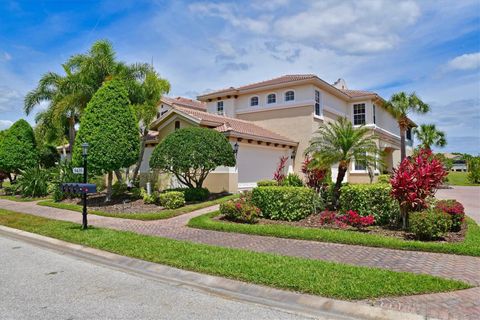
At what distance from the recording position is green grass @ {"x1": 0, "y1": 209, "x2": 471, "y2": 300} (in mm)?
5359

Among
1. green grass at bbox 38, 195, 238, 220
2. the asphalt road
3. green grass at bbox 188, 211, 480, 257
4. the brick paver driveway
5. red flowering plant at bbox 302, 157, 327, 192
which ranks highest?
red flowering plant at bbox 302, 157, 327, 192

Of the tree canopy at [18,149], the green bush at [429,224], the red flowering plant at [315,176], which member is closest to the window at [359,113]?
the red flowering plant at [315,176]

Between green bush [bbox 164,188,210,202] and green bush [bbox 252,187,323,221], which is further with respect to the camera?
green bush [bbox 164,188,210,202]

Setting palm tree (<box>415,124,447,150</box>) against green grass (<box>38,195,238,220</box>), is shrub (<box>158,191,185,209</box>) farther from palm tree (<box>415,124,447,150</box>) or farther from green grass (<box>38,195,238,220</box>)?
palm tree (<box>415,124,447,150</box>)

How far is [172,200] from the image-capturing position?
580 inches

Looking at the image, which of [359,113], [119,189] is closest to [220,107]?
[119,189]

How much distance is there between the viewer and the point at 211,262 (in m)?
6.89

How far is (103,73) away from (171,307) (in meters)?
17.6

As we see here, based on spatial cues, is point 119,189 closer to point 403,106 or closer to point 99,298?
point 99,298

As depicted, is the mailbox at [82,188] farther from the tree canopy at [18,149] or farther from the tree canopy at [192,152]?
the tree canopy at [18,149]

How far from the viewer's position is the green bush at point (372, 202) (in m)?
10.7

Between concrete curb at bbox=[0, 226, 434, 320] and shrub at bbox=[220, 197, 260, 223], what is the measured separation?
4.67 metres

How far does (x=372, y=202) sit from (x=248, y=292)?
22.1ft

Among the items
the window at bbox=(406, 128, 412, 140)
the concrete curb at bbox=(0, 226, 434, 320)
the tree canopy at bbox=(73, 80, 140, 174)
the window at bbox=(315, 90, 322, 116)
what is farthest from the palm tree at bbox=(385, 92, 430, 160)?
the concrete curb at bbox=(0, 226, 434, 320)
